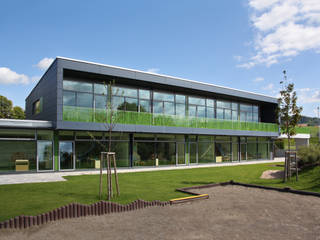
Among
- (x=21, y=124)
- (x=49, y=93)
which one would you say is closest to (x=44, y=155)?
(x=21, y=124)

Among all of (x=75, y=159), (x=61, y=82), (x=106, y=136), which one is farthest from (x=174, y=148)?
(x=61, y=82)

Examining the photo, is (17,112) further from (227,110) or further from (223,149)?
(223,149)

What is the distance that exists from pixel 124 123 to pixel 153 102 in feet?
15.1

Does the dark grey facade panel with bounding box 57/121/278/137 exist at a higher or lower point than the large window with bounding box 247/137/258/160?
higher

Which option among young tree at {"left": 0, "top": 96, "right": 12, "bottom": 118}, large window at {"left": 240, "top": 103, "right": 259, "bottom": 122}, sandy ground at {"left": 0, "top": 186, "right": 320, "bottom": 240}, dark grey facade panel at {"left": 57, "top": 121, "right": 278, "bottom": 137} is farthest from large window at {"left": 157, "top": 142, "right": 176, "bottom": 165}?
young tree at {"left": 0, "top": 96, "right": 12, "bottom": 118}

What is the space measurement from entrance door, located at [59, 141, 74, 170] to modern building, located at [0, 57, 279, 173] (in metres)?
0.07

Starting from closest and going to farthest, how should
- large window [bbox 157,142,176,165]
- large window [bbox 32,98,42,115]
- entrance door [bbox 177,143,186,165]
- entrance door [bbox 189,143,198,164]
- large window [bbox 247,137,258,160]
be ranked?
1. large window [bbox 32,98,42,115]
2. large window [bbox 157,142,176,165]
3. entrance door [bbox 177,143,186,165]
4. entrance door [bbox 189,143,198,164]
5. large window [bbox 247,137,258,160]

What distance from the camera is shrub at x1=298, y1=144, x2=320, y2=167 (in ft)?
55.7

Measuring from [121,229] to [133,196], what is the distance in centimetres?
331

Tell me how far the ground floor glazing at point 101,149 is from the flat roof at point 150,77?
187 inches

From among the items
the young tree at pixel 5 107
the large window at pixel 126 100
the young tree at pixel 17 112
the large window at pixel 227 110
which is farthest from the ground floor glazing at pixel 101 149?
the young tree at pixel 17 112

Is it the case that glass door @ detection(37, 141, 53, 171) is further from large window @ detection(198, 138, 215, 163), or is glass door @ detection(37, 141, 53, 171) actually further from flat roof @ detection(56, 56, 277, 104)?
large window @ detection(198, 138, 215, 163)

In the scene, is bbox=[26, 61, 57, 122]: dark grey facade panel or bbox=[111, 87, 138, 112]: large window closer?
bbox=[26, 61, 57, 122]: dark grey facade panel

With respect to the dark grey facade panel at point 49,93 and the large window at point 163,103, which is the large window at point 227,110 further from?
the dark grey facade panel at point 49,93
